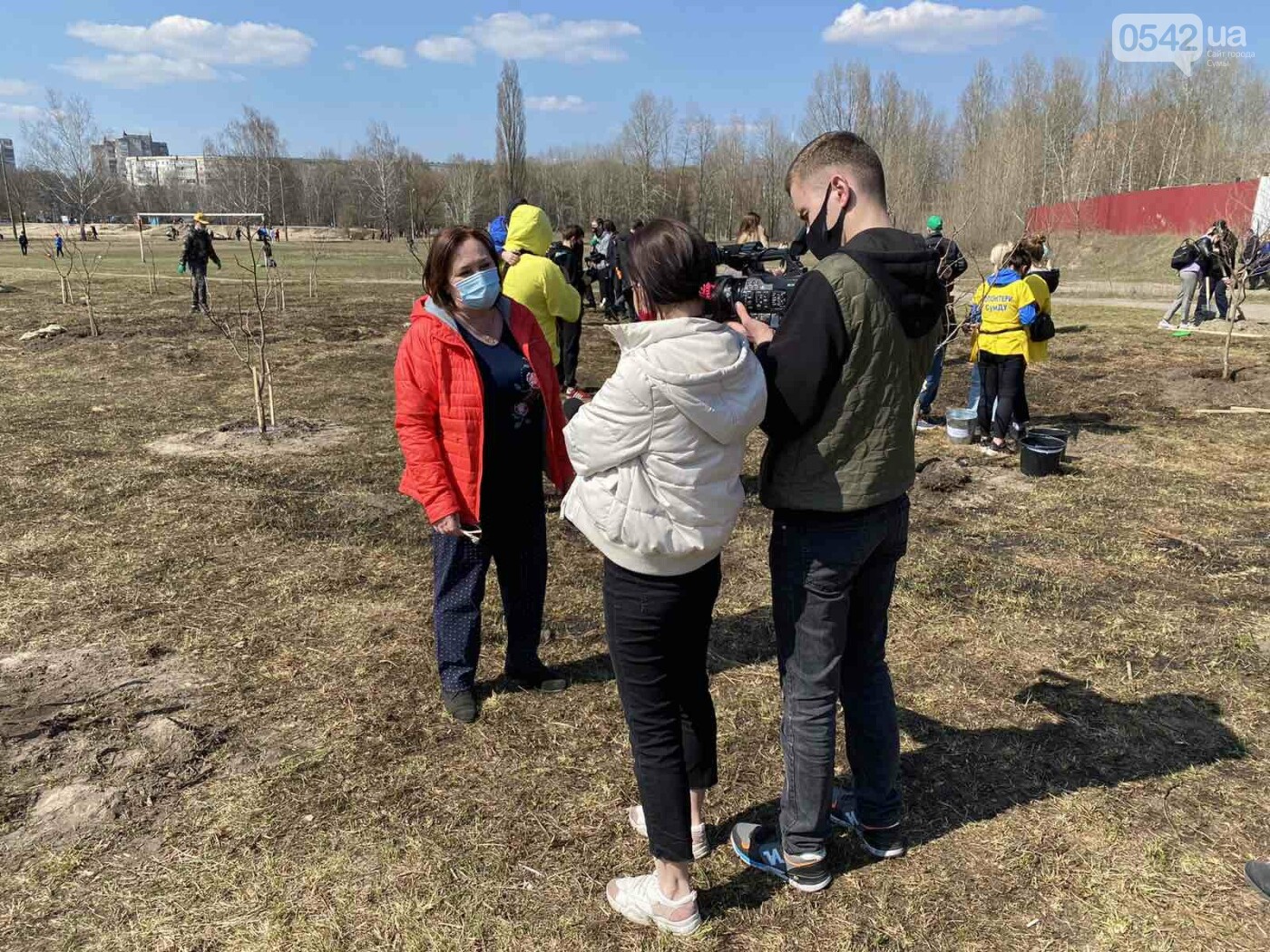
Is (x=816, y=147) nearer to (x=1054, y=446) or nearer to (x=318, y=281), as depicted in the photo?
(x=1054, y=446)

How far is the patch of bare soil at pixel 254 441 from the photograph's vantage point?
656 cm

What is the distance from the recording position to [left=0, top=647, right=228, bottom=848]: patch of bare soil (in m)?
2.60

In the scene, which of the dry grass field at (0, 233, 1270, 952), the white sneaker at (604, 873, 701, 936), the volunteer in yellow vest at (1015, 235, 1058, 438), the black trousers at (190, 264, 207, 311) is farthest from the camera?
the black trousers at (190, 264, 207, 311)

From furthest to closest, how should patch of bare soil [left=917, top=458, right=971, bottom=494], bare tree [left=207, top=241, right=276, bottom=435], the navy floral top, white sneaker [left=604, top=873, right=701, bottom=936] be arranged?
bare tree [left=207, top=241, right=276, bottom=435] < patch of bare soil [left=917, top=458, right=971, bottom=494] < the navy floral top < white sneaker [left=604, top=873, right=701, bottom=936]

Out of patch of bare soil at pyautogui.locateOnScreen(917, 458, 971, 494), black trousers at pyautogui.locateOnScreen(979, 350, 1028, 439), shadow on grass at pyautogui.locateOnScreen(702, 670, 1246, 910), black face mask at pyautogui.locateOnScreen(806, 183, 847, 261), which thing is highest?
black face mask at pyautogui.locateOnScreen(806, 183, 847, 261)

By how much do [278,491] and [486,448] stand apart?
3.35 metres

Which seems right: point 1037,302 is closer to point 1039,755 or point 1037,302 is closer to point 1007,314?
point 1007,314

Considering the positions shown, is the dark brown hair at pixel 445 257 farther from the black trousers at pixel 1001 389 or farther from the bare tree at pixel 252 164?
the bare tree at pixel 252 164

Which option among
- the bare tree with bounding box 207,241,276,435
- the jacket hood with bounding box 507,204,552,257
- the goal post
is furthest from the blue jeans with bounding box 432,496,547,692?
the goal post

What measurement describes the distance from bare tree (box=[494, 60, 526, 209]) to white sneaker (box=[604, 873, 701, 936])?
5547cm

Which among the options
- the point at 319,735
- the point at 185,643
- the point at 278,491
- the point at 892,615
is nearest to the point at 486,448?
the point at 319,735

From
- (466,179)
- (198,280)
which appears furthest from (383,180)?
(198,280)

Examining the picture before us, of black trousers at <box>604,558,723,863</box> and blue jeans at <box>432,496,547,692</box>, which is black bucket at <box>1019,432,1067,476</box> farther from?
black trousers at <box>604,558,723,863</box>

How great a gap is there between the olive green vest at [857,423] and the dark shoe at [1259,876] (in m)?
1.49
